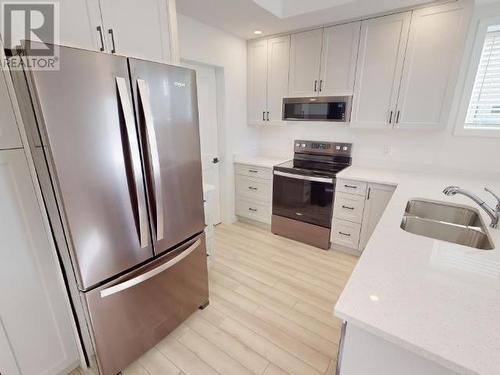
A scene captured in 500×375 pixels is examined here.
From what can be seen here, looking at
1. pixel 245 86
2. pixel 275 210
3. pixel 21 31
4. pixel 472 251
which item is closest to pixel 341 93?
pixel 245 86

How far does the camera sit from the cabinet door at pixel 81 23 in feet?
3.86

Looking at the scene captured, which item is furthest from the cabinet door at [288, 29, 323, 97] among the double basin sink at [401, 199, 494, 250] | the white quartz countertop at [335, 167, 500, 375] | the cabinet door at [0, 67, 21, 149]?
the cabinet door at [0, 67, 21, 149]

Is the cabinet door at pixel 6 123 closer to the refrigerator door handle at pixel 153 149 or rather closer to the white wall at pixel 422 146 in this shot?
the refrigerator door handle at pixel 153 149

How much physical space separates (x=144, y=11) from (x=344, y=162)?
250 cm

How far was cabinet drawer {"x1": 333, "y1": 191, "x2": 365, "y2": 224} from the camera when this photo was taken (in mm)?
2559

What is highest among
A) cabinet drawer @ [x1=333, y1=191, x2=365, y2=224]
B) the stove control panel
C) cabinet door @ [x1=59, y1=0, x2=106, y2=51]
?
cabinet door @ [x1=59, y1=0, x2=106, y2=51]

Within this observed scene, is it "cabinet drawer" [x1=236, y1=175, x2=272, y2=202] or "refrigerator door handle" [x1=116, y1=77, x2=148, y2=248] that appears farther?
"cabinet drawer" [x1=236, y1=175, x2=272, y2=202]

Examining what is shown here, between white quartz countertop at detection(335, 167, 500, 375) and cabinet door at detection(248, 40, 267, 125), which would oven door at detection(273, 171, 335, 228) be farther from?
white quartz countertop at detection(335, 167, 500, 375)

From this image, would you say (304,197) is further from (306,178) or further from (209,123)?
(209,123)

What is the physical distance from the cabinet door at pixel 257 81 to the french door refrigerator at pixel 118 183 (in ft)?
6.10

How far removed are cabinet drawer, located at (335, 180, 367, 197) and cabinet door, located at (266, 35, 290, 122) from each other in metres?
1.15

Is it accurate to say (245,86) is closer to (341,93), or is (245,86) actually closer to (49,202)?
(341,93)

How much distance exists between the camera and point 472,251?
114 centimetres

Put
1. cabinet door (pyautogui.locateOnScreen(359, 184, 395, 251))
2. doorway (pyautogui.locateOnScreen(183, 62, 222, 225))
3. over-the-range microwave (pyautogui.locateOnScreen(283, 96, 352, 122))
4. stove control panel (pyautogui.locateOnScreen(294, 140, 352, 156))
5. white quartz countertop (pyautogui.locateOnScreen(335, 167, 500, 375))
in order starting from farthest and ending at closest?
1. stove control panel (pyautogui.locateOnScreen(294, 140, 352, 156))
2. doorway (pyautogui.locateOnScreen(183, 62, 222, 225))
3. over-the-range microwave (pyautogui.locateOnScreen(283, 96, 352, 122))
4. cabinet door (pyautogui.locateOnScreen(359, 184, 395, 251))
5. white quartz countertop (pyautogui.locateOnScreen(335, 167, 500, 375))
